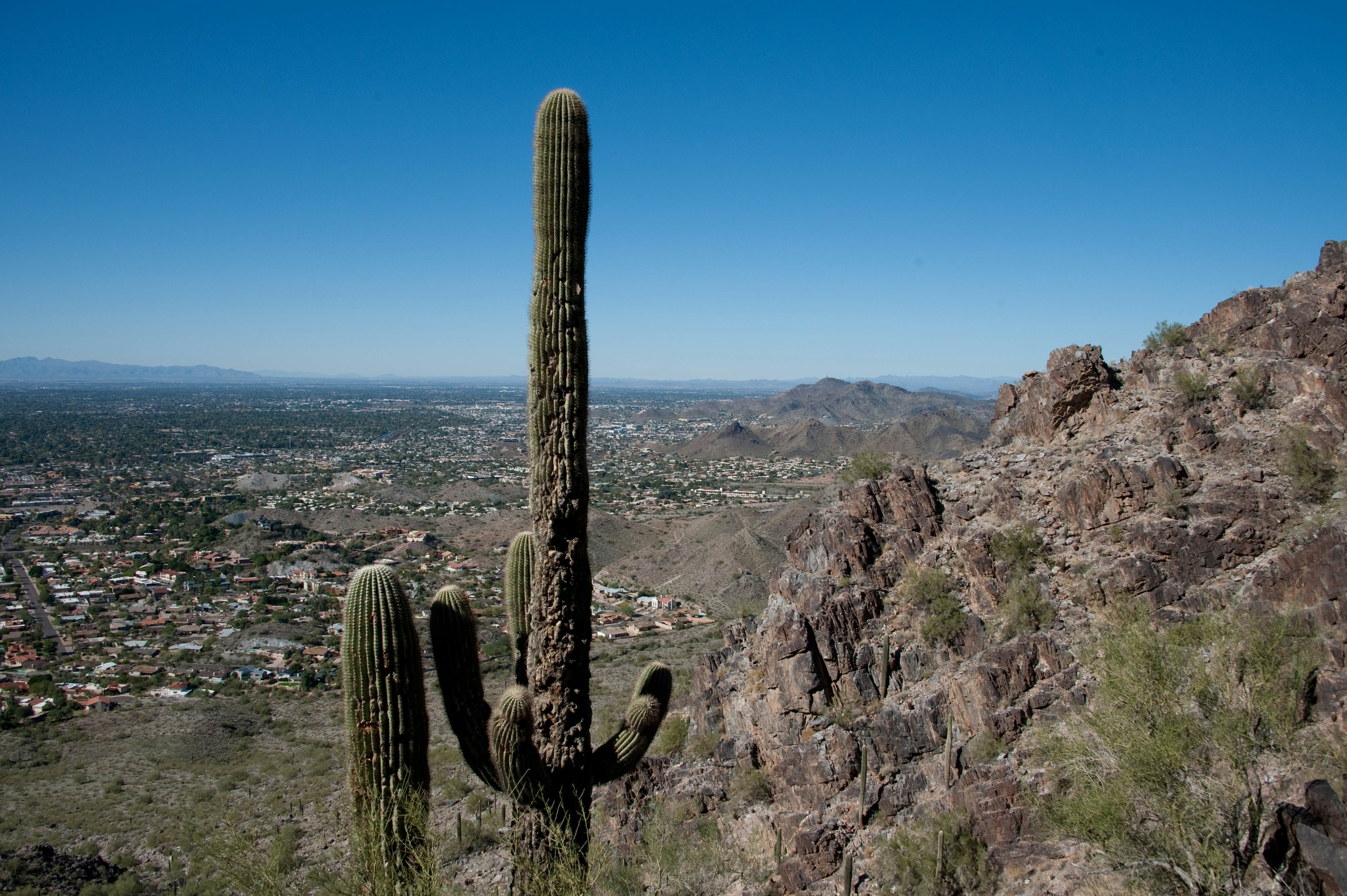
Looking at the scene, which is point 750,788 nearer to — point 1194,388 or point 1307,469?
point 1307,469

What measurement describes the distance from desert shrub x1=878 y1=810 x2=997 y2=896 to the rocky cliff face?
1.04ft

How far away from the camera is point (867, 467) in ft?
69.1

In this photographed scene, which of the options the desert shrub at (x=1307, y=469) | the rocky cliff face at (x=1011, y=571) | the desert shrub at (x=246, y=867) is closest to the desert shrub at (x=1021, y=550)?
the rocky cliff face at (x=1011, y=571)

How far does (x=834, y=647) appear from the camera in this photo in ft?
55.7

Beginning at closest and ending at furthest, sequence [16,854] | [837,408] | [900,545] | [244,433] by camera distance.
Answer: [16,854] → [900,545] → [244,433] → [837,408]

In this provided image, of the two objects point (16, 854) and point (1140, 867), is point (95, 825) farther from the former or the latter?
point (1140, 867)

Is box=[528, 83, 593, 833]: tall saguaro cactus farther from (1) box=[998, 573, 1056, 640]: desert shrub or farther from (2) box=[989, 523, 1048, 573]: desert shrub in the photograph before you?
(2) box=[989, 523, 1048, 573]: desert shrub

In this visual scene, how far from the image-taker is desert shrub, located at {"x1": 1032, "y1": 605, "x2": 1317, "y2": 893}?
8.98 meters

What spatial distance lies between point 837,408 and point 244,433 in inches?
4743

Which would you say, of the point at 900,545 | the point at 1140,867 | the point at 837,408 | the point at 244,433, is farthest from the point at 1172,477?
the point at 837,408

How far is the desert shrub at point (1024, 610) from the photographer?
15.6 meters

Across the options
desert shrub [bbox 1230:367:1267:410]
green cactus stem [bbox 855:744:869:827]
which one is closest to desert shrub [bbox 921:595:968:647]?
green cactus stem [bbox 855:744:869:827]

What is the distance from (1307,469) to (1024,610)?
237 inches

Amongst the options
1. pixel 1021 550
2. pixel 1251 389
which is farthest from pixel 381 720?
pixel 1251 389
